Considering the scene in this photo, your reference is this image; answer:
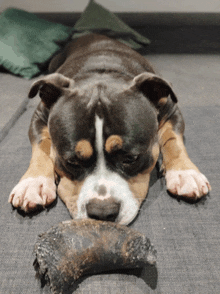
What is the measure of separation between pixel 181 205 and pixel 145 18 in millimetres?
3841

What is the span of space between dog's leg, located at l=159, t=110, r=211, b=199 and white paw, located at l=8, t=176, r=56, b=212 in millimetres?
724

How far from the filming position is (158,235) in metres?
1.32

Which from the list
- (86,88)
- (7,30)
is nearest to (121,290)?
(86,88)

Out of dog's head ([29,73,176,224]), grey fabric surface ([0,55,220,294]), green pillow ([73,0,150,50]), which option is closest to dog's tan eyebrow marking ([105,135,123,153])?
dog's head ([29,73,176,224])

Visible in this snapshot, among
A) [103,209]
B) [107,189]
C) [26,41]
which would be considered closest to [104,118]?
[107,189]

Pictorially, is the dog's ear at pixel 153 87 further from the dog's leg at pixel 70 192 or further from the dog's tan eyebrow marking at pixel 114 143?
the dog's leg at pixel 70 192

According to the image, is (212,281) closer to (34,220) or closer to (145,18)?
(34,220)

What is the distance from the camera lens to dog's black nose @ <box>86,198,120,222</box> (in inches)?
50.1

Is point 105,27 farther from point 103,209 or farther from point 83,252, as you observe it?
point 83,252

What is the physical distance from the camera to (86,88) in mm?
1596

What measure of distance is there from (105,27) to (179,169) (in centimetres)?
293

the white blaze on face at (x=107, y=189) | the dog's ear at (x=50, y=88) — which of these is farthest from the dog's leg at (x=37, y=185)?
the dog's ear at (x=50, y=88)

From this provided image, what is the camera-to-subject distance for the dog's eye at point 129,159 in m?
1.44

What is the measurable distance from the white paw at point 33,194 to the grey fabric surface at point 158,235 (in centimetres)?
6
